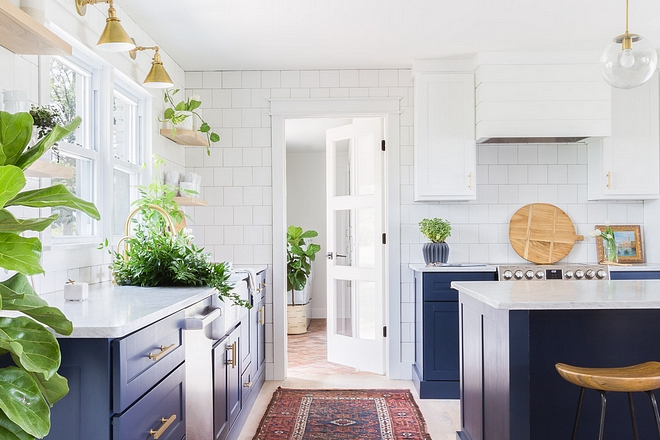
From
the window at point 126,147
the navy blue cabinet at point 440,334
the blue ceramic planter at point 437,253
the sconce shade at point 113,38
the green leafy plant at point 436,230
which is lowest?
the navy blue cabinet at point 440,334

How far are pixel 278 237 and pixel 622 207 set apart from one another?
9.08ft

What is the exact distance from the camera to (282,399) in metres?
3.94

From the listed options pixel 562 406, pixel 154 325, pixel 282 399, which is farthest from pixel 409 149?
pixel 154 325

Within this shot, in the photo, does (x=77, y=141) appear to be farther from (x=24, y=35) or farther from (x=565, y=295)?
(x=565, y=295)

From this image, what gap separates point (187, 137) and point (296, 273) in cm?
296

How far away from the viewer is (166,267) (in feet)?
8.67

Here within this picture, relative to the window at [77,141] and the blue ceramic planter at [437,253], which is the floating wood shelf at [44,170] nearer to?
the window at [77,141]

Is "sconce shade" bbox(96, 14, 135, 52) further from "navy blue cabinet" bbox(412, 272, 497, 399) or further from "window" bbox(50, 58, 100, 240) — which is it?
"navy blue cabinet" bbox(412, 272, 497, 399)

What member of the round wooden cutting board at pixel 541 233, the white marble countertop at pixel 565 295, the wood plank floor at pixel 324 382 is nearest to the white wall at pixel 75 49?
the wood plank floor at pixel 324 382

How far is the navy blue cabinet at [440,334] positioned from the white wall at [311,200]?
382 centimetres

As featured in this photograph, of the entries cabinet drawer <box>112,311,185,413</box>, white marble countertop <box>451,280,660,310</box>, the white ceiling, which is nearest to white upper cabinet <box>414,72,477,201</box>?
the white ceiling

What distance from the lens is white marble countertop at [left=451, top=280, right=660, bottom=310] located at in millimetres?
2062

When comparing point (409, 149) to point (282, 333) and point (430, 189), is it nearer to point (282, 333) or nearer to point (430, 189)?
point (430, 189)

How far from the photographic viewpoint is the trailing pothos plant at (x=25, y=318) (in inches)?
39.6
